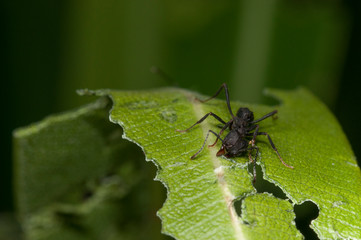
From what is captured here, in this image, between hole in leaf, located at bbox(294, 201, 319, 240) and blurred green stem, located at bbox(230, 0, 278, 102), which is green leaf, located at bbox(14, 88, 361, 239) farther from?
blurred green stem, located at bbox(230, 0, 278, 102)

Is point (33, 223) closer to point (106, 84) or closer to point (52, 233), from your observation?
point (52, 233)

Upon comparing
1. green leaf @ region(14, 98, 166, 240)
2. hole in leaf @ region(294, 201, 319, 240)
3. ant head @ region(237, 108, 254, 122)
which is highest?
ant head @ region(237, 108, 254, 122)

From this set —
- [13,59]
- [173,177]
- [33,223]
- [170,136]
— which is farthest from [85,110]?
[13,59]

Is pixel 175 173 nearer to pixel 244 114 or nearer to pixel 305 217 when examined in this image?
pixel 244 114

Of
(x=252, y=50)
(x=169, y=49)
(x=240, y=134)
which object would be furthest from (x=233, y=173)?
(x=169, y=49)

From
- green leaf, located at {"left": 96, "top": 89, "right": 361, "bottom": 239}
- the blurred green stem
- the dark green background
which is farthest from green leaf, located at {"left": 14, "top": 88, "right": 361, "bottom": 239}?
the dark green background

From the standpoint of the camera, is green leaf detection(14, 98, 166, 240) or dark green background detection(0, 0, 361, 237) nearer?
green leaf detection(14, 98, 166, 240)

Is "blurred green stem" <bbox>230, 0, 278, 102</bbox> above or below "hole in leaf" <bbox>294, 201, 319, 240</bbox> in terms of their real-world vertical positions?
above
